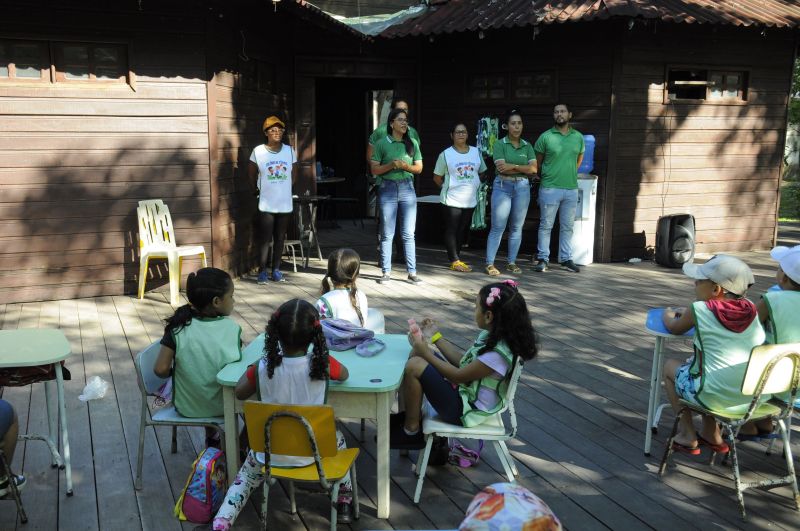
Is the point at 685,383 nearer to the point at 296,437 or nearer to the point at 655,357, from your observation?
the point at 655,357

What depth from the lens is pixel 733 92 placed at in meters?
9.95

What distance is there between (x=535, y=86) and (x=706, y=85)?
2.12 m

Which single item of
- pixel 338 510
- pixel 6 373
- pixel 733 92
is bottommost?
pixel 338 510

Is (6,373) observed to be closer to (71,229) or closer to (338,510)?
(338,510)

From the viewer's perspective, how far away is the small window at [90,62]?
23.9ft

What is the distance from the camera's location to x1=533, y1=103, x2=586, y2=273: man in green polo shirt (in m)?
8.57

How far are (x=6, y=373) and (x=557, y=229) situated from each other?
748 cm

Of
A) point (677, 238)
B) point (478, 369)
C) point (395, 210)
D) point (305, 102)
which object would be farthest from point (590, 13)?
point (478, 369)

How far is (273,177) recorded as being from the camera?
26.8 feet

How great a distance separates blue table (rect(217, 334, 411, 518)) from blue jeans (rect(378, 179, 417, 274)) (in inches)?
178

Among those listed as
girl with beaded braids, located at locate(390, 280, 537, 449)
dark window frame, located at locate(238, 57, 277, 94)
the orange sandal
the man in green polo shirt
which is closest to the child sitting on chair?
girl with beaded braids, located at locate(390, 280, 537, 449)

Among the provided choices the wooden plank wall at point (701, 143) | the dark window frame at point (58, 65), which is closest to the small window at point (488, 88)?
the wooden plank wall at point (701, 143)

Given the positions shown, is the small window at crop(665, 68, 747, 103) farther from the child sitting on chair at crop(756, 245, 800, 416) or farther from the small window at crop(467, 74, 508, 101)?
the child sitting on chair at crop(756, 245, 800, 416)

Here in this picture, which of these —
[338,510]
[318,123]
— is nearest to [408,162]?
[338,510]
